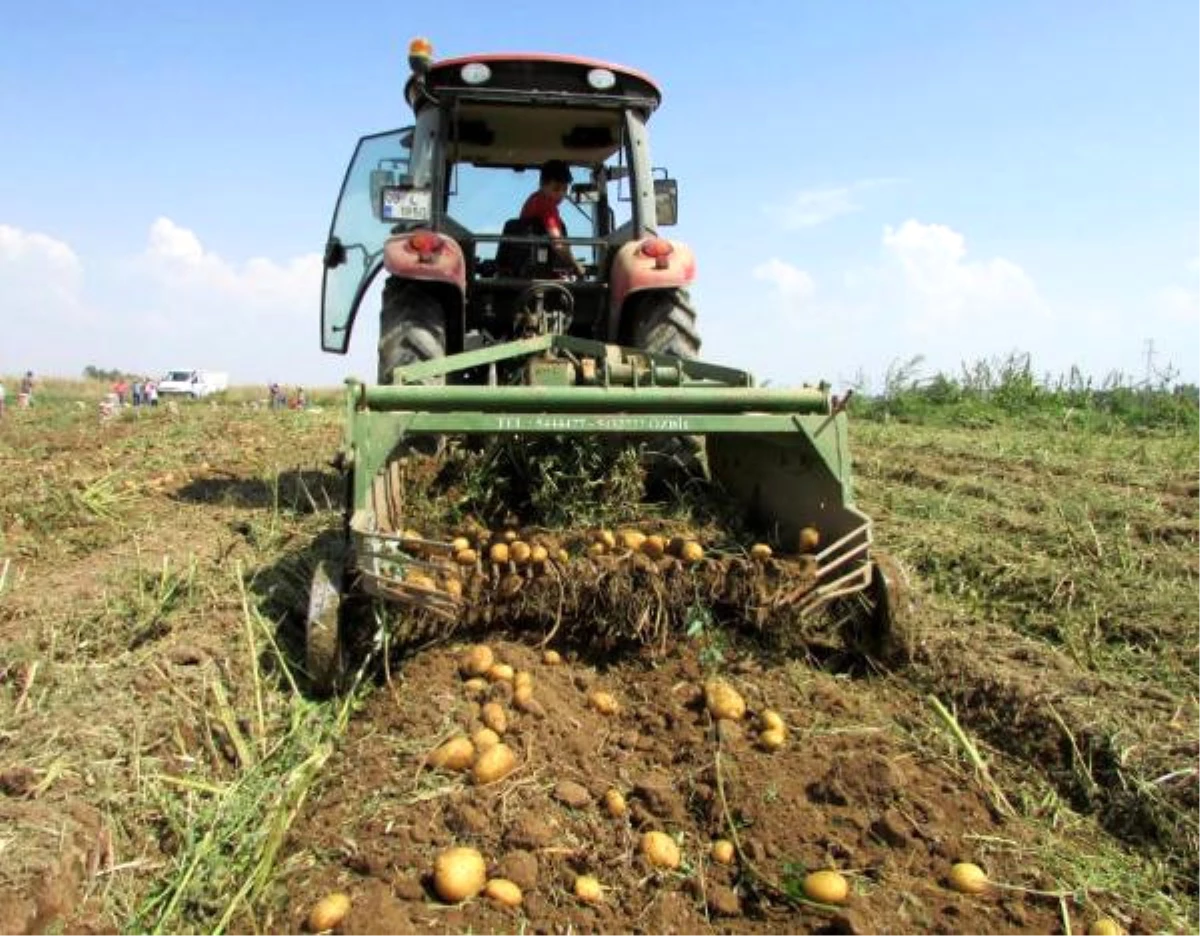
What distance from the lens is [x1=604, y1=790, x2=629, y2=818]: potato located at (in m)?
2.73

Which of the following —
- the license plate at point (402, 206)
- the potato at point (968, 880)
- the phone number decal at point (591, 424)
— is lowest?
the potato at point (968, 880)

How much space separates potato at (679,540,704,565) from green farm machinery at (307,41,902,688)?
14 millimetres

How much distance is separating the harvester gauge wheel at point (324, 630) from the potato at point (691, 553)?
1190mm

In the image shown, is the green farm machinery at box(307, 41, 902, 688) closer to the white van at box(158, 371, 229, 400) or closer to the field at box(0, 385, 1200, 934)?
the field at box(0, 385, 1200, 934)

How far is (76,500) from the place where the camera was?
5.55m

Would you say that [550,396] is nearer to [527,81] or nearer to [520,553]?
[520,553]

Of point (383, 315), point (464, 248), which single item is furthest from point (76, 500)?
point (464, 248)

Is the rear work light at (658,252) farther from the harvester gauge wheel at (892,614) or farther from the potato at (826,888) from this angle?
the potato at (826,888)

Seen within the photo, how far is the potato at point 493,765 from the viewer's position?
2771 millimetres

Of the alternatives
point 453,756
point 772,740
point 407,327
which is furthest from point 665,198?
point 453,756

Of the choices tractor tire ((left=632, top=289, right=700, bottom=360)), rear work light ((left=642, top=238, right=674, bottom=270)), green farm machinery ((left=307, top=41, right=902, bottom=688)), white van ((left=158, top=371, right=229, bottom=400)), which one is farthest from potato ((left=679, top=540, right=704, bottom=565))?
white van ((left=158, top=371, right=229, bottom=400))

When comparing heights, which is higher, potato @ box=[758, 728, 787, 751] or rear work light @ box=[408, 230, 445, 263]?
rear work light @ box=[408, 230, 445, 263]

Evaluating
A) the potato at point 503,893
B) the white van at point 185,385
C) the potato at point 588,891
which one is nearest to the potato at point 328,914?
the potato at point 503,893

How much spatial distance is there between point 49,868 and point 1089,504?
5.72 meters
